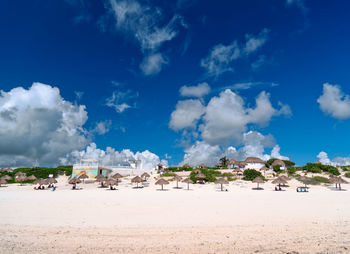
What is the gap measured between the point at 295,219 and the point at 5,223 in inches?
665

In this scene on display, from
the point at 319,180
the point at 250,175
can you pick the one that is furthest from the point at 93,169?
the point at 319,180

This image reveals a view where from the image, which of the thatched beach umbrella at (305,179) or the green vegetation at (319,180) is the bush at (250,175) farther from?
the green vegetation at (319,180)

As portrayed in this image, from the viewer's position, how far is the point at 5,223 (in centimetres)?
1253

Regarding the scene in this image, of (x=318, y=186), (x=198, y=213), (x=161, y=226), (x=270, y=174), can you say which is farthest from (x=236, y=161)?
(x=161, y=226)

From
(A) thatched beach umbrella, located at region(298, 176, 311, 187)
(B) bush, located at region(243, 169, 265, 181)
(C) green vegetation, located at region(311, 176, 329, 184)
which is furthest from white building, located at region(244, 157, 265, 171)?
(A) thatched beach umbrella, located at region(298, 176, 311, 187)

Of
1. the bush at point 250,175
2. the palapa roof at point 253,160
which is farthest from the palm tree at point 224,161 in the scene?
the bush at point 250,175

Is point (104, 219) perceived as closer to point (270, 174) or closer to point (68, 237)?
point (68, 237)

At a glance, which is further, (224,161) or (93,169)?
(224,161)

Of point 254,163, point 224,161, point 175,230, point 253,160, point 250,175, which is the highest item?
point 253,160

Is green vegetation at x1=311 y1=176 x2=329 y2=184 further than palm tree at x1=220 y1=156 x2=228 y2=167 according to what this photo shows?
No

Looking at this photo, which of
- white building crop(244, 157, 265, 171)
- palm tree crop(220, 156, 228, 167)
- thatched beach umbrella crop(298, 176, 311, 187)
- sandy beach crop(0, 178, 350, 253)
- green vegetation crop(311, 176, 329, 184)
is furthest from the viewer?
palm tree crop(220, 156, 228, 167)

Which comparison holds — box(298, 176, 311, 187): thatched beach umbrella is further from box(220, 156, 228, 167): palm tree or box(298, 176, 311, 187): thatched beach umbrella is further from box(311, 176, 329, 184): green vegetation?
box(220, 156, 228, 167): palm tree

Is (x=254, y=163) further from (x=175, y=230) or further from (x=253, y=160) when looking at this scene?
(x=175, y=230)

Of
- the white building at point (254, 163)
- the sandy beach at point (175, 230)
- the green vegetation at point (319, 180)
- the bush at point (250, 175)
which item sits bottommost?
the sandy beach at point (175, 230)
